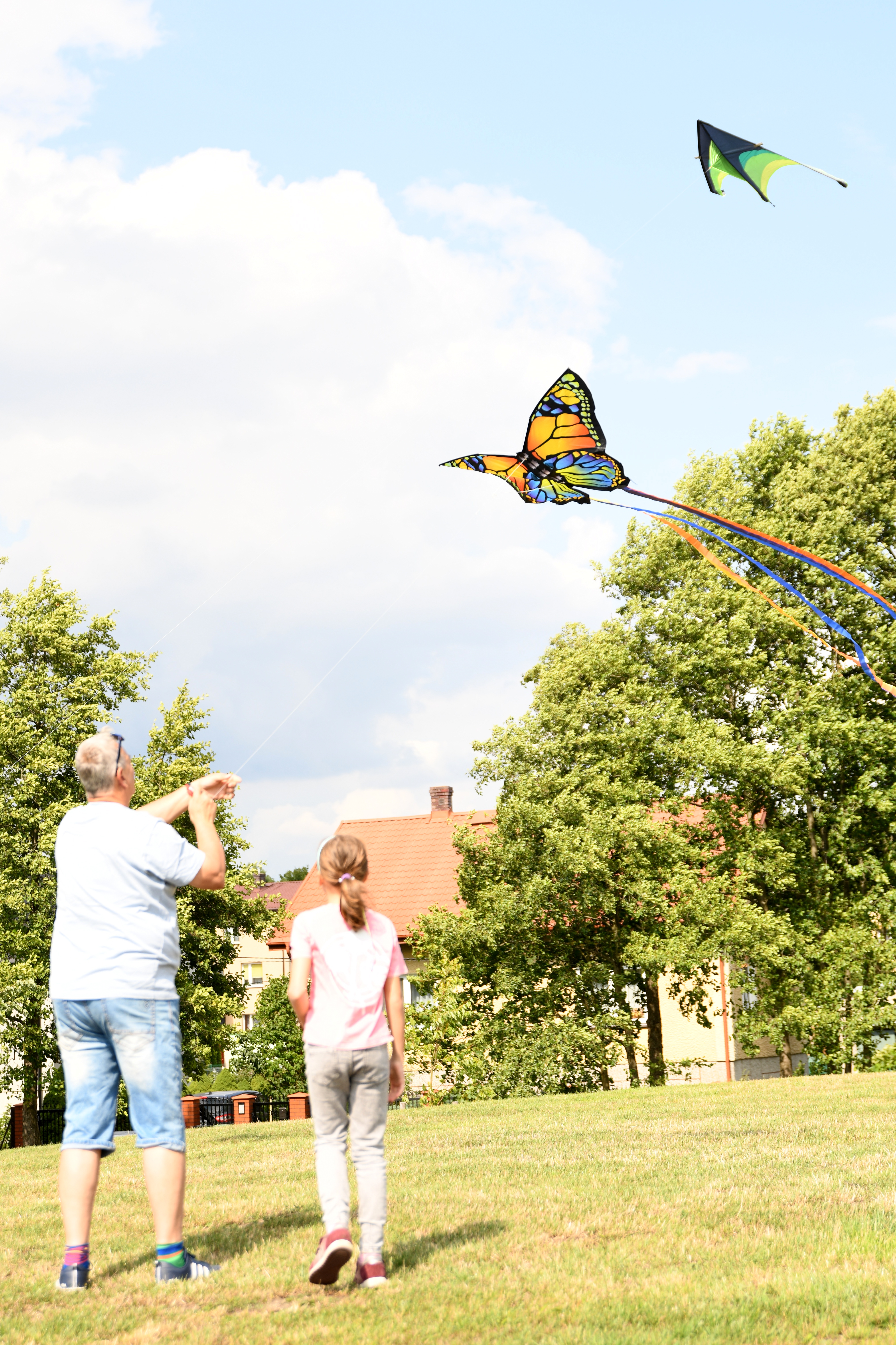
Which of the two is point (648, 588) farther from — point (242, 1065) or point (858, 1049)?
point (242, 1065)

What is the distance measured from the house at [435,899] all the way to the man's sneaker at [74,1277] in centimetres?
2730

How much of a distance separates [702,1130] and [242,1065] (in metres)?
37.9

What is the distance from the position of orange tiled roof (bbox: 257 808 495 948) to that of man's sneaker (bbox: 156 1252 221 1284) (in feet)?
112

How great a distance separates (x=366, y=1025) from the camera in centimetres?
A: 489

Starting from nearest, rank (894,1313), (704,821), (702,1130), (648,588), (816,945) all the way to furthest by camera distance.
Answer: (894,1313), (702,1130), (816,945), (704,821), (648,588)

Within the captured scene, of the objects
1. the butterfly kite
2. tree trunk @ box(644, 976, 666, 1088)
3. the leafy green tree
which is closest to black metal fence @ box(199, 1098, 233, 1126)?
the leafy green tree

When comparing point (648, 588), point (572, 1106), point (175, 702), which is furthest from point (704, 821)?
point (572, 1106)

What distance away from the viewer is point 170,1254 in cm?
481

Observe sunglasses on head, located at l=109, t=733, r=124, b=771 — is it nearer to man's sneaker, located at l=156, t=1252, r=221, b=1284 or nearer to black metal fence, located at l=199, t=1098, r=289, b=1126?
man's sneaker, located at l=156, t=1252, r=221, b=1284

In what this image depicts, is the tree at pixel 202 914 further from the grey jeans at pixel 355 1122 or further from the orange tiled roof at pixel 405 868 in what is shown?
the grey jeans at pixel 355 1122

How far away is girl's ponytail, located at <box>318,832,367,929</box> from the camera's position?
4.94 meters

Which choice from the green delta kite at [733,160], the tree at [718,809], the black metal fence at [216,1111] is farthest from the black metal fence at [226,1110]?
the green delta kite at [733,160]

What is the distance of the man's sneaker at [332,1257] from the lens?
455cm

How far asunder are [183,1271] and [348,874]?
1673mm
